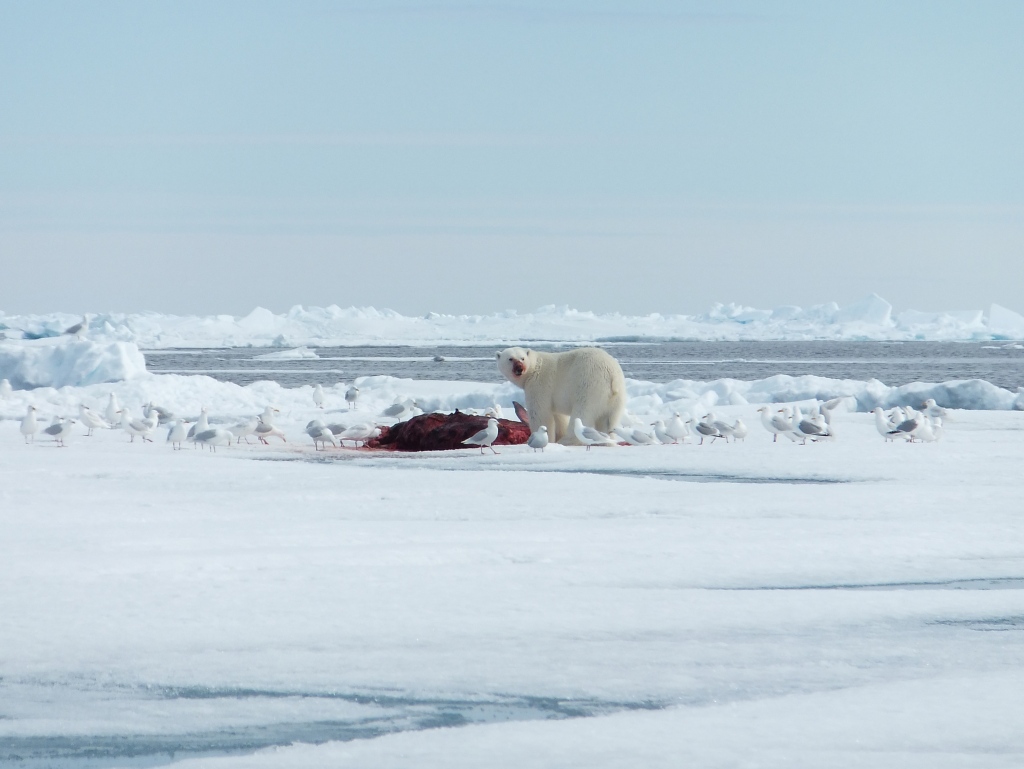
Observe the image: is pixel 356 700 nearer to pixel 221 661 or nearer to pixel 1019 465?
pixel 221 661

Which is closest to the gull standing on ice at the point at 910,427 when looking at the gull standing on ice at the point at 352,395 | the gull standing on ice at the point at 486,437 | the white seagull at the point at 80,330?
the gull standing on ice at the point at 486,437

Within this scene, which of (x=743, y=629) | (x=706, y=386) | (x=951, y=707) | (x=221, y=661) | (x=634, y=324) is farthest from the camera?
(x=634, y=324)

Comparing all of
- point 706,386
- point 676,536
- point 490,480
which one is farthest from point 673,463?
point 706,386

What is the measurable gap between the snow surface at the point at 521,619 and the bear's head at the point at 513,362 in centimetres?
343

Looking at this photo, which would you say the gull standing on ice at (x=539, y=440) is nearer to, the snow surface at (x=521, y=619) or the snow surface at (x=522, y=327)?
the snow surface at (x=521, y=619)

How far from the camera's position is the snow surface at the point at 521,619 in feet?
11.6

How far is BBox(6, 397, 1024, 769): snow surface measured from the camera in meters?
3.55

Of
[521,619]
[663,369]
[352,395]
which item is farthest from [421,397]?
[663,369]

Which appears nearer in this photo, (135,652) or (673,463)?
(135,652)

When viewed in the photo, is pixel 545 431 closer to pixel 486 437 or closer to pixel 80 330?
pixel 486 437

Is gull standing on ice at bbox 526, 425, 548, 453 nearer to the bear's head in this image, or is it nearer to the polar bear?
the polar bear

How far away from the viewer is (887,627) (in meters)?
4.70

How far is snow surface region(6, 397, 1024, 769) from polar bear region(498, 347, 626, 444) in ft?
11.1

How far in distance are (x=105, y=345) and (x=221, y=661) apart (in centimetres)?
2073
